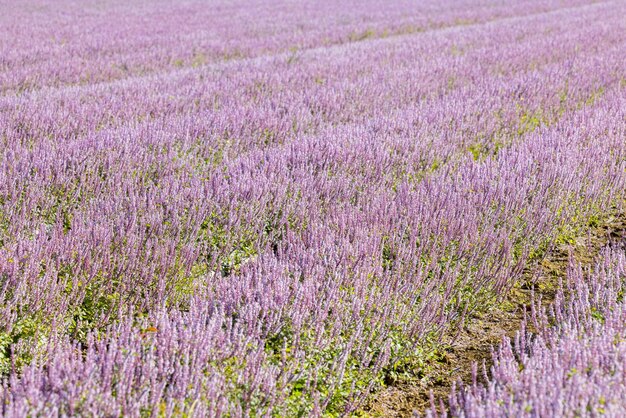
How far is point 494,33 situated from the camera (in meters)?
13.2

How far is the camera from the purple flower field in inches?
80.9

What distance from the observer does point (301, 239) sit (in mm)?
3301

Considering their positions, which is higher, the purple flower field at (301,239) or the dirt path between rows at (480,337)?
the purple flower field at (301,239)

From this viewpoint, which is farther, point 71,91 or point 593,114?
point 71,91

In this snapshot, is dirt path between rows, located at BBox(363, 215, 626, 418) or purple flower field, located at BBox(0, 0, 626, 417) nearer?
purple flower field, located at BBox(0, 0, 626, 417)

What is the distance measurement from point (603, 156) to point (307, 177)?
7.55 feet

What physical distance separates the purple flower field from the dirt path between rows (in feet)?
0.16

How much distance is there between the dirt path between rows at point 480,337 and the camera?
2.55m

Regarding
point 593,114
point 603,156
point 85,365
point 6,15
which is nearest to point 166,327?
point 85,365

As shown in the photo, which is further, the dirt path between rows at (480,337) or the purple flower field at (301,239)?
the dirt path between rows at (480,337)

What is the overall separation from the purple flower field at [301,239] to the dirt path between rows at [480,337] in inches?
1.9

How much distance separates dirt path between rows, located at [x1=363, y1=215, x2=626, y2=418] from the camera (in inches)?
100

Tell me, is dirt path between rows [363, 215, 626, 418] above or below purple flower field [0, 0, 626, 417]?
below

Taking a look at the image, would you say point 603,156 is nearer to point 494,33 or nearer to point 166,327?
point 166,327
